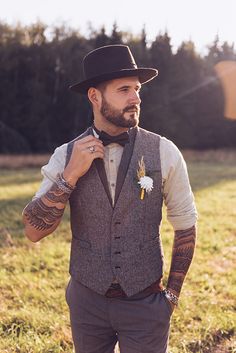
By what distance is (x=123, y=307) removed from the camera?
2.65m

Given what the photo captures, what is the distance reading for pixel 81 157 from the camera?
2.51 meters

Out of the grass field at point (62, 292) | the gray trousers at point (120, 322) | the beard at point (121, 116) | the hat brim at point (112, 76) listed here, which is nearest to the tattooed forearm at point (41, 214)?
the gray trousers at point (120, 322)

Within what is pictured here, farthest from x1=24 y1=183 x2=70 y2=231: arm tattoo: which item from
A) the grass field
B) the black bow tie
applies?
the grass field

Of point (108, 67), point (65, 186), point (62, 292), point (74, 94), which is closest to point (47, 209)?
point (65, 186)

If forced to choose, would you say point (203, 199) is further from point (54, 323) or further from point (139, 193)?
point (139, 193)

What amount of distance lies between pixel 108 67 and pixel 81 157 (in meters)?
0.57

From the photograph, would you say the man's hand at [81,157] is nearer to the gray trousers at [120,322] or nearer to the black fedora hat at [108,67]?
the black fedora hat at [108,67]

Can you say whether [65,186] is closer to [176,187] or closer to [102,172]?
[102,172]

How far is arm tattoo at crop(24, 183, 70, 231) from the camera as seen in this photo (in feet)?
A: 8.47

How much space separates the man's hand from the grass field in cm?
247

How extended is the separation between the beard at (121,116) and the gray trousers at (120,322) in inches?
40.2

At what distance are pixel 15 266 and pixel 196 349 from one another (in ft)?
11.5

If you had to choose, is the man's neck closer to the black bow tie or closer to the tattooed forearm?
the black bow tie

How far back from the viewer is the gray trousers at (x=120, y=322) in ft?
8.67
